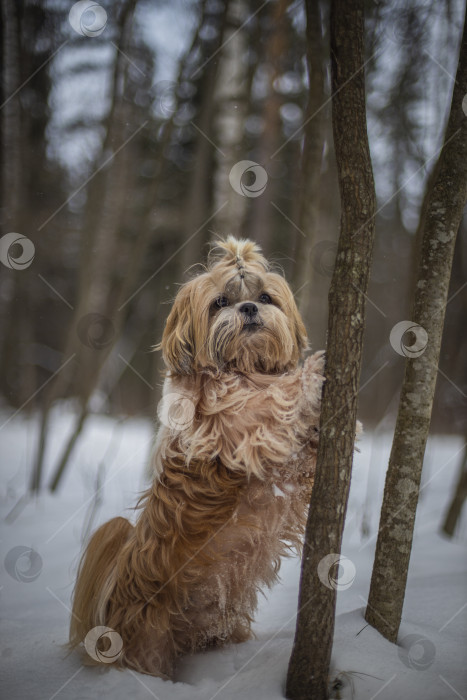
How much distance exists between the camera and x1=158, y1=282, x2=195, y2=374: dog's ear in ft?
9.30

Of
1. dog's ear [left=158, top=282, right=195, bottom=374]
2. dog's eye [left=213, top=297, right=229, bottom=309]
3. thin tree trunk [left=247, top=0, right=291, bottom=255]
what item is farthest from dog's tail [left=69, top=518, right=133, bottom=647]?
thin tree trunk [left=247, top=0, right=291, bottom=255]

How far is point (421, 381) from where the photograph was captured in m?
2.20

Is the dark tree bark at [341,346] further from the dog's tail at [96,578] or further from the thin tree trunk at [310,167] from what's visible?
the thin tree trunk at [310,167]

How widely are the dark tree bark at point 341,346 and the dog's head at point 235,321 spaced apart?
90cm

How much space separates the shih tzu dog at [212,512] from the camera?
2.37 metres

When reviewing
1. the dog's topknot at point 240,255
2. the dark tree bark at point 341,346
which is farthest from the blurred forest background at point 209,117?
the dark tree bark at point 341,346

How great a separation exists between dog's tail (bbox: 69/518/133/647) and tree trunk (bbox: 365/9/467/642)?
1.33m

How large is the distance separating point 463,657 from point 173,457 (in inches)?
62.5

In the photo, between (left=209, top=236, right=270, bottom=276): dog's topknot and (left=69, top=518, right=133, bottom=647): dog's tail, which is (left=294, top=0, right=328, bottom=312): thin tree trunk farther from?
(left=69, top=518, right=133, bottom=647): dog's tail

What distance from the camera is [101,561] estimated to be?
8.62ft

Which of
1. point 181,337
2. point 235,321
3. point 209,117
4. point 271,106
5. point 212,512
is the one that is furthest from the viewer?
point 271,106

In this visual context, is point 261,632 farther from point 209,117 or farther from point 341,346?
point 209,117

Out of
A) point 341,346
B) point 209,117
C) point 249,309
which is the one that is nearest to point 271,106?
point 209,117

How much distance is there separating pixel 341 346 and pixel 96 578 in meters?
1.85
